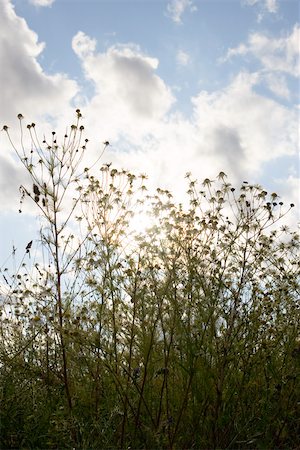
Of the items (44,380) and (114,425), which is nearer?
(114,425)

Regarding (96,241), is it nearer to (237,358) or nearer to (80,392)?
(80,392)

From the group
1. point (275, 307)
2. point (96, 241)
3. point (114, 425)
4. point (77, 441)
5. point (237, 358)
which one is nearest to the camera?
point (77, 441)

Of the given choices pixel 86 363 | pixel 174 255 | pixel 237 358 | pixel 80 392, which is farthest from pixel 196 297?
pixel 80 392

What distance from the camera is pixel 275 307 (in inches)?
176

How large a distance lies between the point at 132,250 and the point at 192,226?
617 millimetres

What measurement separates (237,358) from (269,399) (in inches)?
16.5

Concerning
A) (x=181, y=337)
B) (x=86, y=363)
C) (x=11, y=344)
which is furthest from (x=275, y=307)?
(x=11, y=344)

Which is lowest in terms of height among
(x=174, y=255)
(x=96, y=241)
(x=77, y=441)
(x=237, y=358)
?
(x=77, y=441)

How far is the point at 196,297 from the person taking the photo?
3.41 metres

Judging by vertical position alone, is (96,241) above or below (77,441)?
above

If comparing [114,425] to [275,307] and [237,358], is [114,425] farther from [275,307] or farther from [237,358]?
[275,307]

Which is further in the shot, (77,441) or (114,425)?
(114,425)

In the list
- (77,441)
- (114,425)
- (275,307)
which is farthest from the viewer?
(275,307)

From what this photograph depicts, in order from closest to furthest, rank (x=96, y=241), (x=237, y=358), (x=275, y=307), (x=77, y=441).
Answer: (x=77, y=441) < (x=237, y=358) < (x=96, y=241) < (x=275, y=307)
